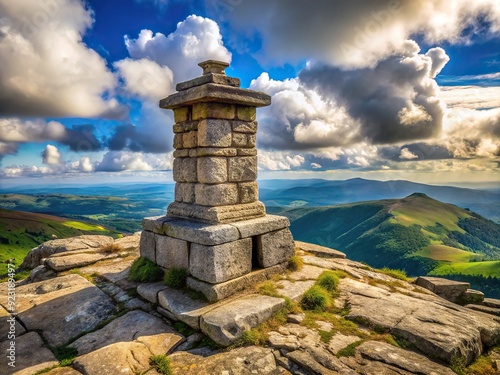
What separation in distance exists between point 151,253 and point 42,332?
2.81 m

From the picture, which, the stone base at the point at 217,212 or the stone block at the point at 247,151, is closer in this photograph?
the stone base at the point at 217,212

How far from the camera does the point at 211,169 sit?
275 inches

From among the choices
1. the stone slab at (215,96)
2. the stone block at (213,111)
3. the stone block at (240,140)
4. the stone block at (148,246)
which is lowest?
the stone block at (148,246)

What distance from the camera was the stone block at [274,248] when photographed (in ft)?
23.9

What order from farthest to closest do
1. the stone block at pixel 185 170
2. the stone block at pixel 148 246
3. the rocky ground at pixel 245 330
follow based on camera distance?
the stone block at pixel 148 246, the stone block at pixel 185 170, the rocky ground at pixel 245 330

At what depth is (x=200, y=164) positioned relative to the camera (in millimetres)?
7145

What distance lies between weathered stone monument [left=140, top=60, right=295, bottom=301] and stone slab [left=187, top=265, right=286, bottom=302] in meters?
0.02

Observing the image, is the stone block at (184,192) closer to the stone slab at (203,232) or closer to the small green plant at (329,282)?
the stone slab at (203,232)

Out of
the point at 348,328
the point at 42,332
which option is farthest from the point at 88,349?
the point at 348,328

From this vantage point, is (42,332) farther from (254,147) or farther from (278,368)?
(254,147)

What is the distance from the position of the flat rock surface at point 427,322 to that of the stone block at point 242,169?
3.59 meters

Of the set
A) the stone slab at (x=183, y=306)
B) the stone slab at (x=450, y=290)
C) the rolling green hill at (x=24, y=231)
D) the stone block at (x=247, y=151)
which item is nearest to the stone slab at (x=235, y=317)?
the stone slab at (x=183, y=306)

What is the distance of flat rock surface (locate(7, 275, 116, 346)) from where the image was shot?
227 inches

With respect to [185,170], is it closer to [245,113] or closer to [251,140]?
[251,140]
